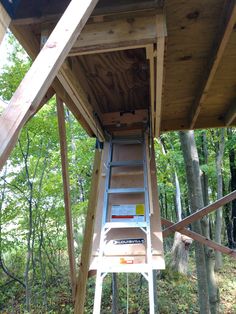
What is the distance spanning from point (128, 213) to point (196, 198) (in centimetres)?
228

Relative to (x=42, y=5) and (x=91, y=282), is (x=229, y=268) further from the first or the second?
(x=42, y=5)

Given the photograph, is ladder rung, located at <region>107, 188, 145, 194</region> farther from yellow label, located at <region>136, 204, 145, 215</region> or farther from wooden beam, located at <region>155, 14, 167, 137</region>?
wooden beam, located at <region>155, 14, 167, 137</region>

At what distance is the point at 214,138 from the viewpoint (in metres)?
10.2

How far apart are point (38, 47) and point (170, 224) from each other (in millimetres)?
2693

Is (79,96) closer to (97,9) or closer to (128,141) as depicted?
(97,9)

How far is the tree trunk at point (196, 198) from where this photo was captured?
419 centimetres

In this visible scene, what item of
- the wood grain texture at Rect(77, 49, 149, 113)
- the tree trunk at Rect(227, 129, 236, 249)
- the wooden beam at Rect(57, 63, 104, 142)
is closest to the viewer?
the wooden beam at Rect(57, 63, 104, 142)

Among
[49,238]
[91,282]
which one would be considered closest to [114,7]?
[49,238]

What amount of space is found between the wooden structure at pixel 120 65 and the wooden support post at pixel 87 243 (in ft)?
0.03

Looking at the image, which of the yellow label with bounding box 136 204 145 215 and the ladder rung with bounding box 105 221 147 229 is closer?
the ladder rung with bounding box 105 221 147 229

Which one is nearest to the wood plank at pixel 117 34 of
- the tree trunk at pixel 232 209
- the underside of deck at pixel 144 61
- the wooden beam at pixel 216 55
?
the underside of deck at pixel 144 61

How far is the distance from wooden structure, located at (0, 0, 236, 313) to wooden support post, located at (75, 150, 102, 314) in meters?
0.01

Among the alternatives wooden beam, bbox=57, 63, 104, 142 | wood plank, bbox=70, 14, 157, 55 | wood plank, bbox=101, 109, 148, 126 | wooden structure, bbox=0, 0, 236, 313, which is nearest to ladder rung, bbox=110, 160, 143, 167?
wooden structure, bbox=0, 0, 236, 313

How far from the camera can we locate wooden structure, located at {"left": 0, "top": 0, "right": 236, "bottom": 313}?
1.02 meters
